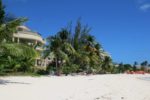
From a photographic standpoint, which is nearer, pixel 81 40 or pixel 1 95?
pixel 1 95

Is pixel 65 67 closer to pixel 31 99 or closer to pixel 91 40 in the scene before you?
pixel 91 40

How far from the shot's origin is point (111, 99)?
1456cm

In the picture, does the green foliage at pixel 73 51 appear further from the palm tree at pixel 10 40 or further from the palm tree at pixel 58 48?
the palm tree at pixel 10 40

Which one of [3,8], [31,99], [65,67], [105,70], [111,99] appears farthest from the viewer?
[105,70]

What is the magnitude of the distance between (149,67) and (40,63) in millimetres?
99854

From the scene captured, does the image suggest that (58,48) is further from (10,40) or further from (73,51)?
(10,40)

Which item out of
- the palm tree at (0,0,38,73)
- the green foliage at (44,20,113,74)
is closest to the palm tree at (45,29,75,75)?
the green foliage at (44,20,113,74)

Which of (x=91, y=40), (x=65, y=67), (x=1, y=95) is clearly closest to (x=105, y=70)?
(x=91, y=40)

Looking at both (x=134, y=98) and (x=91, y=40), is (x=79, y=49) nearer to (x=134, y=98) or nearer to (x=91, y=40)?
(x=91, y=40)

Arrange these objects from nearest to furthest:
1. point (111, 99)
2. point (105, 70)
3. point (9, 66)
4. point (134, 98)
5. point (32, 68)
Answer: point (111, 99), point (134, 98), point (9, 66), point (32, 68), point (105, 70)

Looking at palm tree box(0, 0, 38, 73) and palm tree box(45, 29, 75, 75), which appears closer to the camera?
palm tree box(0, 0, 38, 73)

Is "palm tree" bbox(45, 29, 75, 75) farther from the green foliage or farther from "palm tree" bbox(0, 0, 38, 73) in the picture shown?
"palm tree" bbox(0, 0, 38, 73)

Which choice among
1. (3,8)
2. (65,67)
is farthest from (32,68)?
(3,8)

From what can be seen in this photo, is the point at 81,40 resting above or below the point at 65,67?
above
